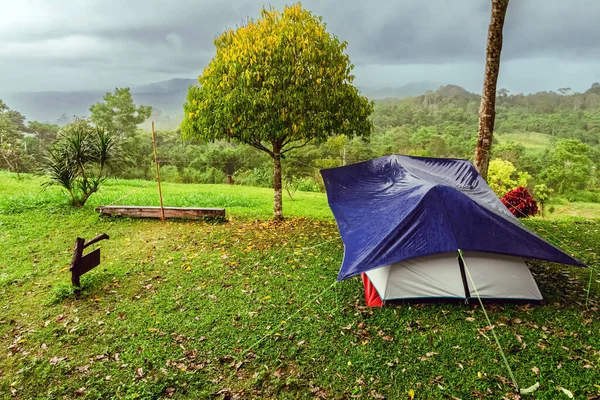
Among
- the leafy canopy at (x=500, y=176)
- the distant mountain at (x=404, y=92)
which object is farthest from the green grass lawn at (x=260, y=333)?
the distant mountain at (x=404, y=92)

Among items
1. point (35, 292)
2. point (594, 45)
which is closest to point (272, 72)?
point (35, 292)

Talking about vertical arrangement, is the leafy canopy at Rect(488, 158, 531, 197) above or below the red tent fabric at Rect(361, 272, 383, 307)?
below

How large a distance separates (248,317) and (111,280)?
266cm

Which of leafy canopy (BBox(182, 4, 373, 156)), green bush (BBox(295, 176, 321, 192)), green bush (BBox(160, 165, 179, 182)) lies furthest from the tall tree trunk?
green bush (BBox(160, 165, 179, 182))

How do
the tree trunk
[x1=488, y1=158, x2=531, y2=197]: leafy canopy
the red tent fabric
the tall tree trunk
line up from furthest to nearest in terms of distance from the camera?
[x1=488, y1=158, x2=531, y2=197]: leafy canopy → the tree trunk → the tall tree trunk → the red tent fabric

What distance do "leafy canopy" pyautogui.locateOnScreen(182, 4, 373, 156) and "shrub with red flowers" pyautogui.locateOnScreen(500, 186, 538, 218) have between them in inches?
205

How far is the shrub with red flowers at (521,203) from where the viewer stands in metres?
9.38

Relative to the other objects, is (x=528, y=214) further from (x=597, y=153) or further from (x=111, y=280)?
(x=597, y=153)

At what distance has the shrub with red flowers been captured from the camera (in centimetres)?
938

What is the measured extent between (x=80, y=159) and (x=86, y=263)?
206 inches

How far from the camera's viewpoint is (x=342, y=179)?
725 cm

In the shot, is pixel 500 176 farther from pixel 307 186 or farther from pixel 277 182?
pixel 277 182

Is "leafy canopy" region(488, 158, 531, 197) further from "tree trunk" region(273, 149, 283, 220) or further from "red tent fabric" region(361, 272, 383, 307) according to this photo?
"red tent fabric" region(361, 272, 383, 307)

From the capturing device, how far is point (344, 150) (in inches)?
1097
